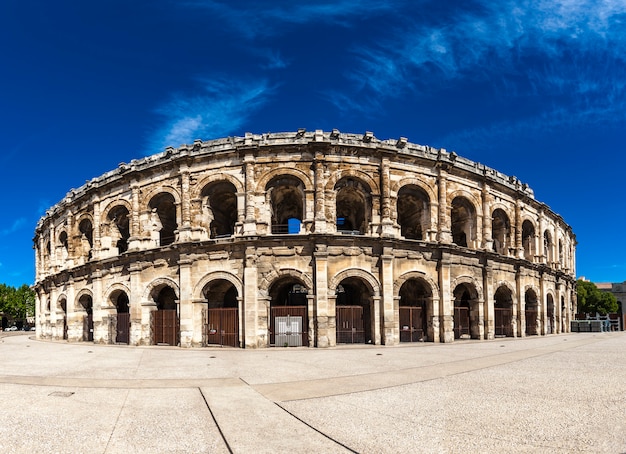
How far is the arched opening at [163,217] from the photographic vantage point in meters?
22.8

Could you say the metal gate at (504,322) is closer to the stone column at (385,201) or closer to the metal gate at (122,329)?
the stone column at (385,201)

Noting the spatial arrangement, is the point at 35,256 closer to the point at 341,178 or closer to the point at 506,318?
the point at 341,178

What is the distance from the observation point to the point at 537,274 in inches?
1120

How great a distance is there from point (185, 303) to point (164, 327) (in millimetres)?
2393

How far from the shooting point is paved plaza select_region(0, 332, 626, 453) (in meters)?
5.56

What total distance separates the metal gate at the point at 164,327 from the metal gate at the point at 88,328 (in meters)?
7.17

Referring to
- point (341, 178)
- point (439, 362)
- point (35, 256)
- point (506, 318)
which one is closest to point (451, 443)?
point (439, 362)

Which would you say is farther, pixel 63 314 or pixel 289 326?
pixel 63 314

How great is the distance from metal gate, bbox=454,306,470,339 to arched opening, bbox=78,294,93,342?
73.5ft

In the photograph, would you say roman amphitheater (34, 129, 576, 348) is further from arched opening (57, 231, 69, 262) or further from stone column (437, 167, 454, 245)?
arched opening (57, 231, 69, 262)

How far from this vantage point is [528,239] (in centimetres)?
2950

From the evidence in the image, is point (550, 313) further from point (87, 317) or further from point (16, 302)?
point (16, 302)

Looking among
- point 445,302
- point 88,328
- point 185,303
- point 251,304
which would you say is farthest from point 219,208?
point 445,302

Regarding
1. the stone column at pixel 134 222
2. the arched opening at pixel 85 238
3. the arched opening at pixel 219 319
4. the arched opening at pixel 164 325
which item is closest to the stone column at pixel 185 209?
the arched opening at pixel 219 319
